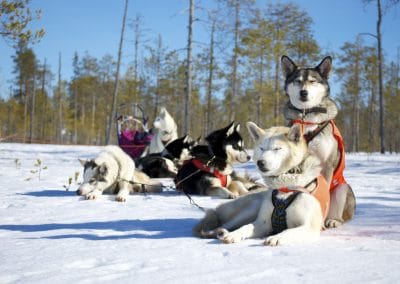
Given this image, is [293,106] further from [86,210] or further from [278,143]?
[86,210]

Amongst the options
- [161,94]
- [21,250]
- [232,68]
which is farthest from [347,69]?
[21,250]

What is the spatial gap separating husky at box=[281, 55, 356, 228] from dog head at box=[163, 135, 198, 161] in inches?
143

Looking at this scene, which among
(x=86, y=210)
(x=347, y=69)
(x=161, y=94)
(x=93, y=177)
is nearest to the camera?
(x=86, y=210)

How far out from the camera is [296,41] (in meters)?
21.8

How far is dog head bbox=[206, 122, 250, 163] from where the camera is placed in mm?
5762

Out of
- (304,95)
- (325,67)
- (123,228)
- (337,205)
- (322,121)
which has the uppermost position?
(325,67)

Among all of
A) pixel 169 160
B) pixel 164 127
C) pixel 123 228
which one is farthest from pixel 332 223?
pixel 164 127

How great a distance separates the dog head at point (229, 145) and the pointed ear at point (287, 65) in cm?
194

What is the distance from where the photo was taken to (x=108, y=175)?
5.45 metres

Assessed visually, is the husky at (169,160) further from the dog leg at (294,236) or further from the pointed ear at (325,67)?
the dog leg at (294,236)

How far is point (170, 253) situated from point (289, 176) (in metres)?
1.04

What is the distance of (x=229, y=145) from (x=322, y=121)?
233 cm

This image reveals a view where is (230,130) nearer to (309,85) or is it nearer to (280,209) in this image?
(309,85)

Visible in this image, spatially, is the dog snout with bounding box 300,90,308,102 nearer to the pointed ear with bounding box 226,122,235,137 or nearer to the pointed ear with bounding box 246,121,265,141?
the pointed ear with bounding box 246,121,265,141
